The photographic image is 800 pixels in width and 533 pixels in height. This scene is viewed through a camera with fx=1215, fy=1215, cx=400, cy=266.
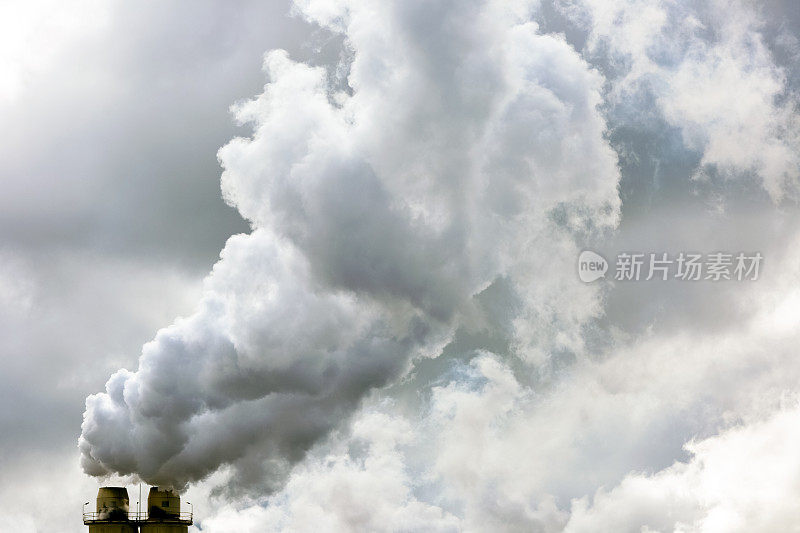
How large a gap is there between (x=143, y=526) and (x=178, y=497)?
3.70 m

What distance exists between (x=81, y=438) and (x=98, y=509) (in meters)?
5.95

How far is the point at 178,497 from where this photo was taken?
100375mm

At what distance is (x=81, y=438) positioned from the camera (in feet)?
316

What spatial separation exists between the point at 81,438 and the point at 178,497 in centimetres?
970

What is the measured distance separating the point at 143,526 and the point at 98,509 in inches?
155

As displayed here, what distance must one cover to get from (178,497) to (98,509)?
262 inches

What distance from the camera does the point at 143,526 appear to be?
323 feet

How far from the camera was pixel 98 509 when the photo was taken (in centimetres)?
9712

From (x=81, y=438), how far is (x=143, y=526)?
8933 millimetres
